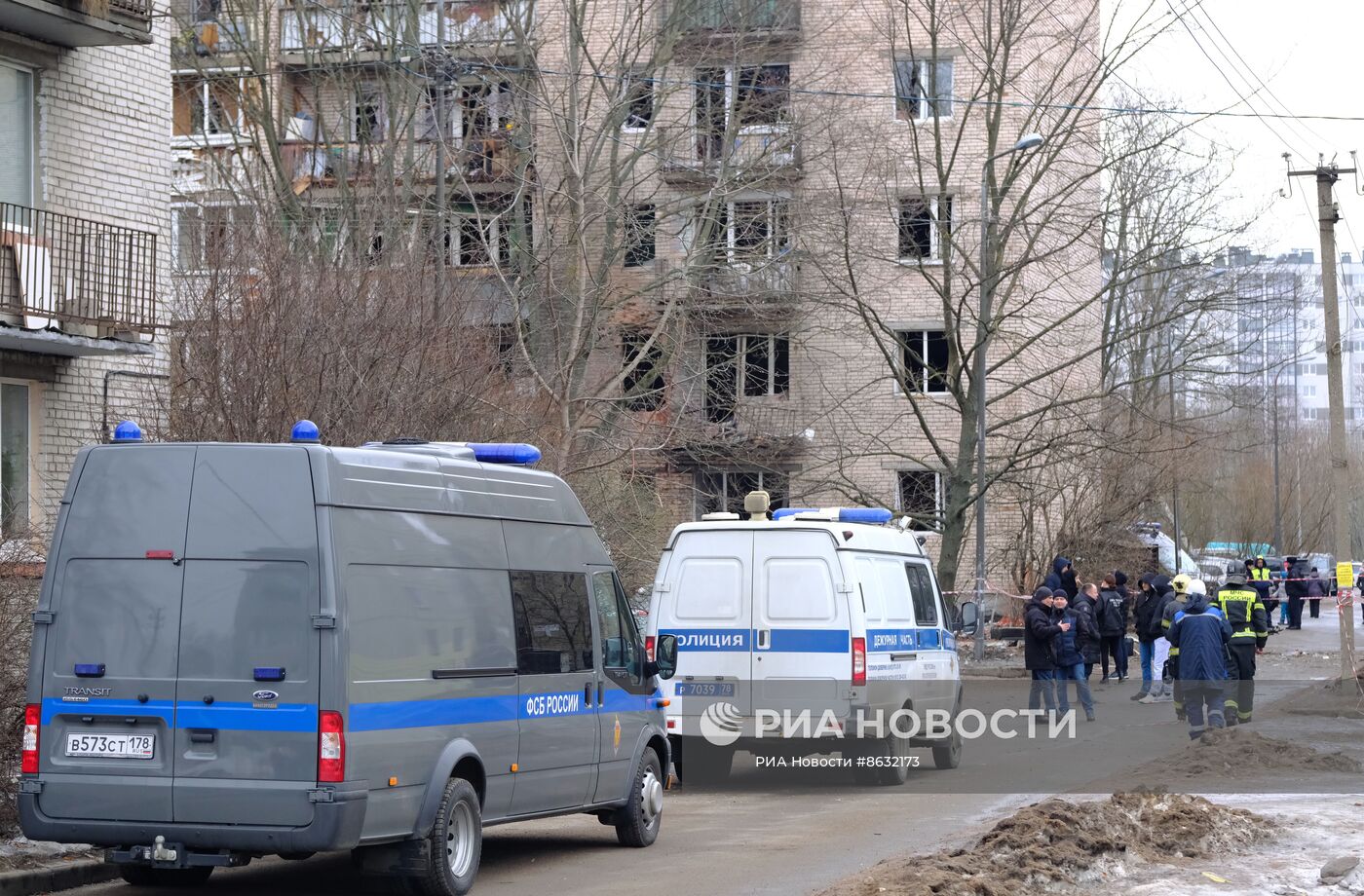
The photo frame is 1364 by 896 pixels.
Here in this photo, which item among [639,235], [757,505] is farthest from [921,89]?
[757,505]

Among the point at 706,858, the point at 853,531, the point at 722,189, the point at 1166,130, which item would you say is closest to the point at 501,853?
the point at 706,858

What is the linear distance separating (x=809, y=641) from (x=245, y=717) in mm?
6421

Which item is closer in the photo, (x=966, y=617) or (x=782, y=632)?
(x=782, y=632)

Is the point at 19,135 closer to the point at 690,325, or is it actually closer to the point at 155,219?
the point at 155,219

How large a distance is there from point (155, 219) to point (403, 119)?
46.0 ft

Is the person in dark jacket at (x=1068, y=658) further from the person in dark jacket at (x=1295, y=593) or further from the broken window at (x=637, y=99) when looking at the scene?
the person in dark jacket at (x=1295, y=593)

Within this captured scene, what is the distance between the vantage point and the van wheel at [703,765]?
1531 centimetres

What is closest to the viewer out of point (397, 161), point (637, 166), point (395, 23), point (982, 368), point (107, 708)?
point (107, 708)

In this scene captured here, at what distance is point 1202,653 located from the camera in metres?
16.6

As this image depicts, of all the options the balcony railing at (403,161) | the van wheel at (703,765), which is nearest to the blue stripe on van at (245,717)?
the van wheel at (703,765)

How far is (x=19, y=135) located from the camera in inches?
688

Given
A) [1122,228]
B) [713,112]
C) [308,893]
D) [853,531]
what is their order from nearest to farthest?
[308,893], [853,531], [713,112], [1122,228]

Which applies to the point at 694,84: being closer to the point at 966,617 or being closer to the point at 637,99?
the point at 637,99

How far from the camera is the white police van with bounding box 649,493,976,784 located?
45.7 ft
